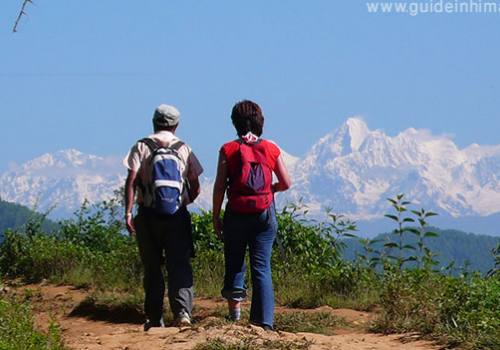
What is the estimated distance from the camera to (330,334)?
32.5 ft

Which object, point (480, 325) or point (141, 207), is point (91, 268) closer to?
point (141, 207)

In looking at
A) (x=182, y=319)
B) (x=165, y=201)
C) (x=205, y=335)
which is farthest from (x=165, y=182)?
(x=205, y=335)

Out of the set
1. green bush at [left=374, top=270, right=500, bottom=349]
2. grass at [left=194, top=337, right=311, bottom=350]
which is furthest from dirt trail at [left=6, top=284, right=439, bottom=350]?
green bush at [left=374, top=270, right=500, bottom=349]

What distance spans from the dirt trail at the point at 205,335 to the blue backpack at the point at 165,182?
1.04 m

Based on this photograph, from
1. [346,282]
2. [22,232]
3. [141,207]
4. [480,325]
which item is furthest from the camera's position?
[22,232]

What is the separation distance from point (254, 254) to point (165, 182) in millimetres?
986

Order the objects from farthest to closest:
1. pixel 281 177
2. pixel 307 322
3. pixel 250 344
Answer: pixel 307 322 < pixel 281 177 < pixel 250 344

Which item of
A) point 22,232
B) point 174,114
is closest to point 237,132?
point 174,114

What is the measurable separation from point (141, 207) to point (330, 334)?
84.6 inches

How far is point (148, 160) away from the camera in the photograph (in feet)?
30.4

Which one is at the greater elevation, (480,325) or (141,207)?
(141,207)

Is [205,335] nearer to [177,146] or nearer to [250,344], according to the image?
[250,344]

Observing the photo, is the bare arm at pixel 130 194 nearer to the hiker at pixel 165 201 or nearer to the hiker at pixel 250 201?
the hiker at pixel 165 201

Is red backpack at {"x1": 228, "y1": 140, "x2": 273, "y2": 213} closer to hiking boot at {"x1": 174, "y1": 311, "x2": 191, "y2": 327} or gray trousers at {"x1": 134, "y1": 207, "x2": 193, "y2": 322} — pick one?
gray trousers at {"x1": 134, "y1": 207, "x2": 193, "y2": 322}
